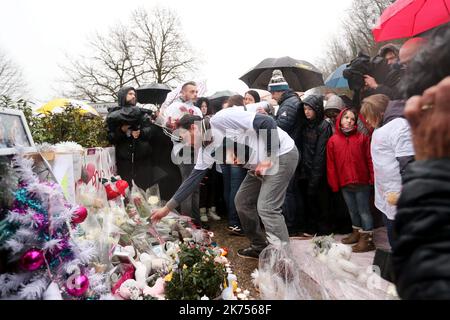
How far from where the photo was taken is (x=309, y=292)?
7.20 feet

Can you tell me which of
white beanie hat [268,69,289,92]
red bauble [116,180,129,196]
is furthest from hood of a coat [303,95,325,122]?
red bauble [116,180,129,196]

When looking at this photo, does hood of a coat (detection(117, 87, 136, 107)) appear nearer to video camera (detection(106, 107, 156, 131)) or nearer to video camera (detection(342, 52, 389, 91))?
video camera (detection(106, 107, 156, 131))

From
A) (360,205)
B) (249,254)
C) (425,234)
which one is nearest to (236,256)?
(249,254)

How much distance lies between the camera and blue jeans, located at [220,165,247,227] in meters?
4.14

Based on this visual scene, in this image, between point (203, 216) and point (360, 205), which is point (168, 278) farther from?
point (203, 216)

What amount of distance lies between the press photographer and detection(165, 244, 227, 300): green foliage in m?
2.22

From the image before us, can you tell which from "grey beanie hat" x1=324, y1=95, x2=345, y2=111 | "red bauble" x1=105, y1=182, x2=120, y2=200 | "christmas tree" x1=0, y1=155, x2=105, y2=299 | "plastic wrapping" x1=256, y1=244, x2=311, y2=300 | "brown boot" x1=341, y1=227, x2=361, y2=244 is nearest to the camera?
"christmas tree" x1=0, y1=155, x2=105, y2=299

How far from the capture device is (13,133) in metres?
2.15

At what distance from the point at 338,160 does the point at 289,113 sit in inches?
31.1

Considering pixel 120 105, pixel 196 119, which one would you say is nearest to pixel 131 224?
pixel 196 119

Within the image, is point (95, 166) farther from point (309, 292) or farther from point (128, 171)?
point (309, 292)

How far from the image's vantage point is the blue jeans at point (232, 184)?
13.6ft

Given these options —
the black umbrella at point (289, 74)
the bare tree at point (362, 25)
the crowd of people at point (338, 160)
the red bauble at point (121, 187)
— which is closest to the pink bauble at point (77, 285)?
the crowd of people at point (338, 160)

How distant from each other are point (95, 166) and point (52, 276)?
5.94ft
